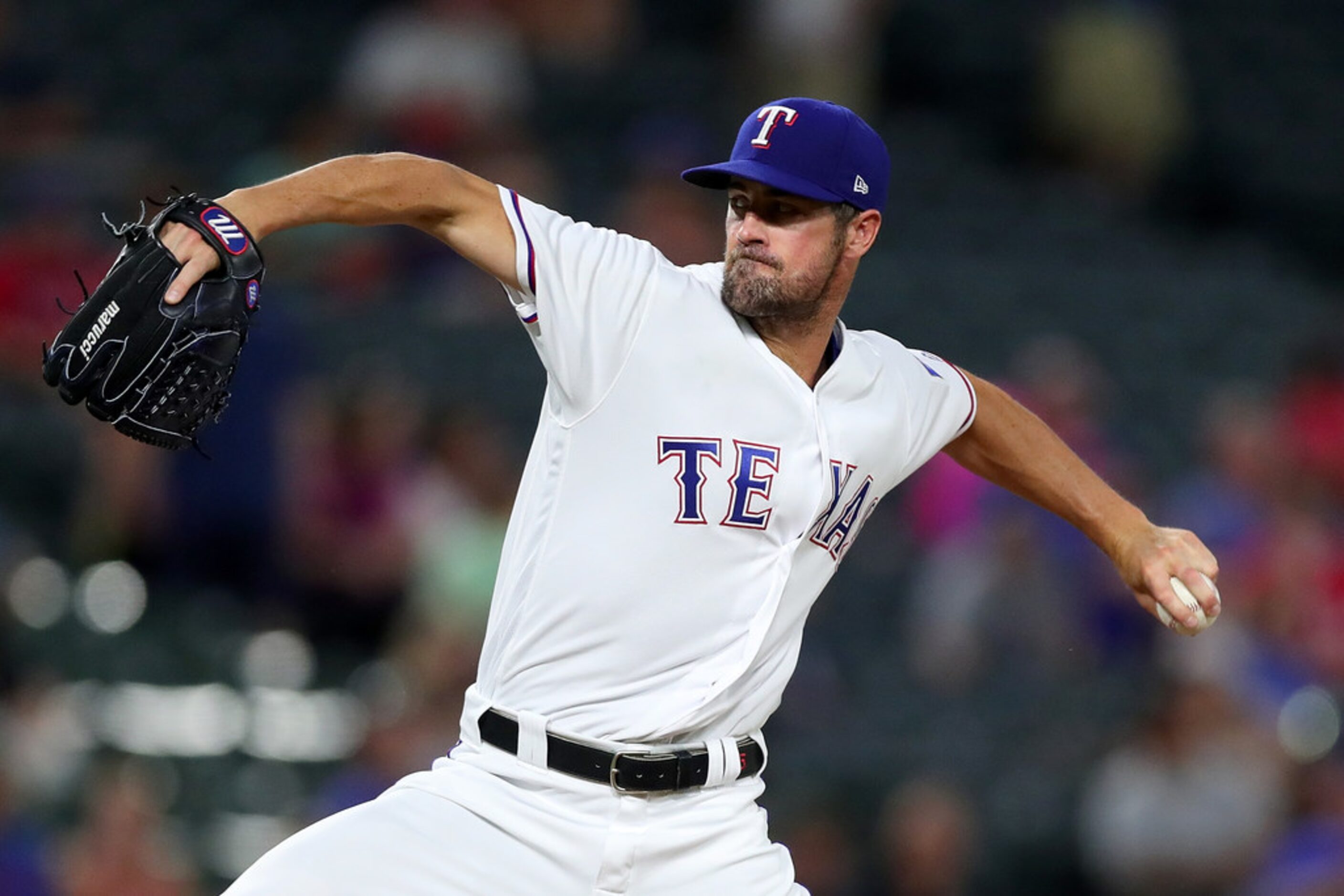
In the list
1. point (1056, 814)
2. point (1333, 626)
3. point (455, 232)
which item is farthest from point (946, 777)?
point (455, 232)

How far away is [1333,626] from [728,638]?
472cm

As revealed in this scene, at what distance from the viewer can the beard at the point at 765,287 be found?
3.91 metres

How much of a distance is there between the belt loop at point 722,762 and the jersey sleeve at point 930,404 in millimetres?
709

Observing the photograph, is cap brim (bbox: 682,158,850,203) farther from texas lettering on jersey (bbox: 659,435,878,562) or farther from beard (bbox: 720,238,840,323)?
texas lettering on jersey (bbox: 659,435,878,562)

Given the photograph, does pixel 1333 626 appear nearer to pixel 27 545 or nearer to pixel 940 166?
pixel 940 166

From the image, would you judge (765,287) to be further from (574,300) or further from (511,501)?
(511,501)

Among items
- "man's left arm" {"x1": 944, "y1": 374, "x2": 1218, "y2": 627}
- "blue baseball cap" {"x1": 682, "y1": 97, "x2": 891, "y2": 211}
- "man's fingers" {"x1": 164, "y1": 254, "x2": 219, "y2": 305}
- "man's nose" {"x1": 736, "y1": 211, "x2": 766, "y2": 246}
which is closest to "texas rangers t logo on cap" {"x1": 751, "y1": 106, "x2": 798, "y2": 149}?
"blue baseball cap" {"x1": 682, "y1": 97, "x2": 891, "y2": 211}

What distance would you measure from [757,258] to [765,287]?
65mm

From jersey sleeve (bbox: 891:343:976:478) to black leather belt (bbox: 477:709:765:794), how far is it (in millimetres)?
828

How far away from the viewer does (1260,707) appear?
736 centimetres

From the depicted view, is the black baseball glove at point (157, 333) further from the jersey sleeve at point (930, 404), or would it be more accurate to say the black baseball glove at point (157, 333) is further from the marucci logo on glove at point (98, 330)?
the jersey sleeve at point (930, 404)

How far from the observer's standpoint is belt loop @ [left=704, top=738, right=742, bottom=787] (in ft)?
12.6

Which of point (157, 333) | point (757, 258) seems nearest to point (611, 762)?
point (757, 258)

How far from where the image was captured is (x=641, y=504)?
3770mm
